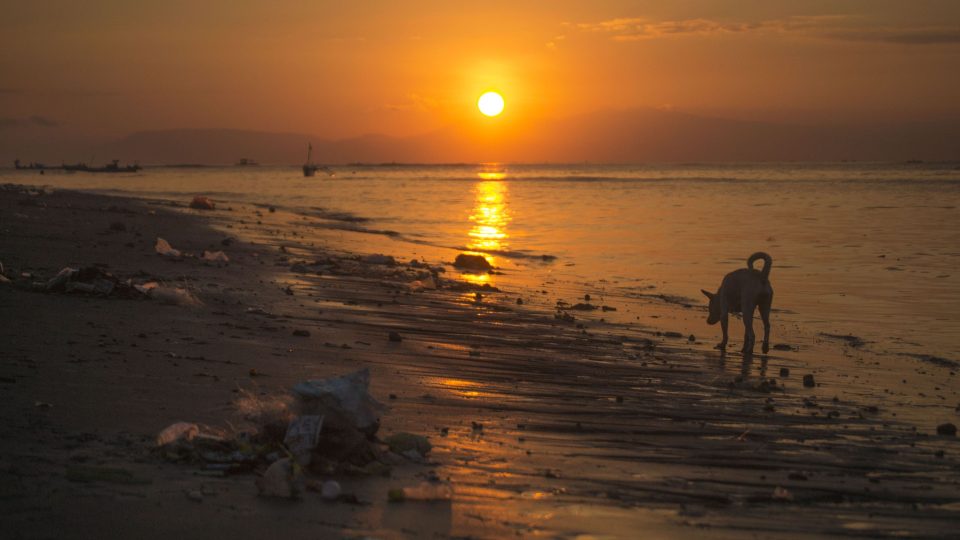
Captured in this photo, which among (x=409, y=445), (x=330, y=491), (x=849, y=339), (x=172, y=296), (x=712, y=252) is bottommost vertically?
(x=330, y=491)

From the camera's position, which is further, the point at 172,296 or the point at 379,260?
the point at 379,260

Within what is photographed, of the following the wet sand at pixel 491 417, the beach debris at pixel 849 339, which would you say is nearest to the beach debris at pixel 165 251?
the wet sand at pixel 491 417

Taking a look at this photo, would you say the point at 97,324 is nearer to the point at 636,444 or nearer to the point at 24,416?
the point at 24,416

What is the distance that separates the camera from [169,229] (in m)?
25.1

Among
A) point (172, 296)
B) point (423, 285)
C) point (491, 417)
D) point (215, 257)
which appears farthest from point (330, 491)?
point (215, 257)

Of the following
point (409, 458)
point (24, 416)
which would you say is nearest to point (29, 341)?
point (24, 416)

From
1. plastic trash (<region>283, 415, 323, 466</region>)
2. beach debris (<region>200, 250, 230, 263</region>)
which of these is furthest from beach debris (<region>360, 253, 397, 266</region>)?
plastic trash (<region>283, 415, 323, 466</region>)

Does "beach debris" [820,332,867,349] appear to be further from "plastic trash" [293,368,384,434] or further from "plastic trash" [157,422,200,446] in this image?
"plastic trash" [157,422,200,446]

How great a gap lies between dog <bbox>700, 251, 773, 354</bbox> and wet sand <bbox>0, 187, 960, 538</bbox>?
40 centimetres

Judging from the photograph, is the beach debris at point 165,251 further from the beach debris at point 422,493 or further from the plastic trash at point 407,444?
the beach debris at point 422,493

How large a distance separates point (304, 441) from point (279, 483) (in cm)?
50

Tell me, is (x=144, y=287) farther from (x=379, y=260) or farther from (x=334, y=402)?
(x=379, y=260)

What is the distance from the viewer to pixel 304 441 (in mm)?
5688

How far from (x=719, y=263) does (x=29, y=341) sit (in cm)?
1721
